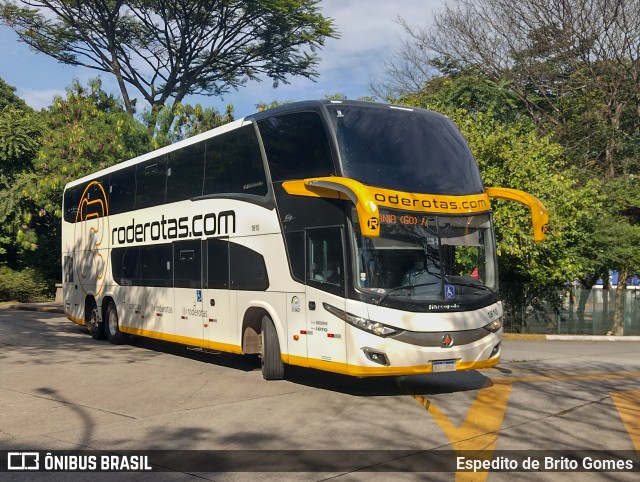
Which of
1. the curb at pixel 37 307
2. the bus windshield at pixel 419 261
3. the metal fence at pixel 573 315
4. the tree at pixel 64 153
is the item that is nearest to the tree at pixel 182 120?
the tree at pixel 64 153

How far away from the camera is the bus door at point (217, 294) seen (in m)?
13.4

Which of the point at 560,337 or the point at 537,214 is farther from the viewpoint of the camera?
the point at 560,337

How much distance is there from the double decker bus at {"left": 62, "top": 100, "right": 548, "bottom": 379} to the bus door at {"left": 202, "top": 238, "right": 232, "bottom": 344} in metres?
0.04

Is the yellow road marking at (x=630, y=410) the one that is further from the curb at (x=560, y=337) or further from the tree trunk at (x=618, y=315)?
the tree trunk at (x=618, y=315)

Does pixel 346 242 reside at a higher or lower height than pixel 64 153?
lower

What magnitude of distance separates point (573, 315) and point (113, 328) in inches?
680

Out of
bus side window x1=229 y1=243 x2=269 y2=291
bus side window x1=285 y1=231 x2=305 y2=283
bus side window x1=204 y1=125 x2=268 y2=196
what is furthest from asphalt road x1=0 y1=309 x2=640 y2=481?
bus side window x1=204 y1=125 x2=268 y2=196

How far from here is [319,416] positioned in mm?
9461

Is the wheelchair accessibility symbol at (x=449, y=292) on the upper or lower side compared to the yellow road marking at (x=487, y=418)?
upper

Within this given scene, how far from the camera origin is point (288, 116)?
11820mm

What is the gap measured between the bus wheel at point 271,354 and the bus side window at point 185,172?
3447 millimetres

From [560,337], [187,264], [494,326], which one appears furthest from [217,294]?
[560,337]

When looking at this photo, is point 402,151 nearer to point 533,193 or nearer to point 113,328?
point 113,328

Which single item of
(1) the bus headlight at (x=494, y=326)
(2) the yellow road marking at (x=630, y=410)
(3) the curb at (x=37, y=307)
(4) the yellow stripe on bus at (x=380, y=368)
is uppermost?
(1) the bus headlight at (x=494, y=326)
